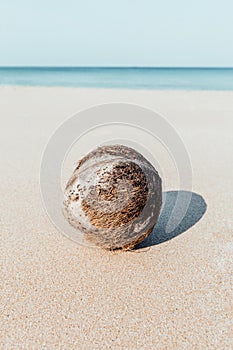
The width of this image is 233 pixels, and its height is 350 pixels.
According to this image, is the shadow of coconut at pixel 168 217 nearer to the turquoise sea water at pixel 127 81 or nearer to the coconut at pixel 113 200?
the coconut at pixel 113 200

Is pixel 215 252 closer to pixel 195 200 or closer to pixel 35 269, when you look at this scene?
pixel 195 200

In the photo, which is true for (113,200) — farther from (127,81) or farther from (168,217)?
(127,81)

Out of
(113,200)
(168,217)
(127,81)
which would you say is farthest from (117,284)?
(127,81)

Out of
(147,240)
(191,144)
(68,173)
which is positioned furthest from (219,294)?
(191,144)

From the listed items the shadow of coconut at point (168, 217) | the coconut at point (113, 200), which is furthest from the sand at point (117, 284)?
the coconut at point (113, 200)

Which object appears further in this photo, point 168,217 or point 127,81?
point 127,81

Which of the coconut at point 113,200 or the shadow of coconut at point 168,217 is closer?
the coconut at point 113,200
